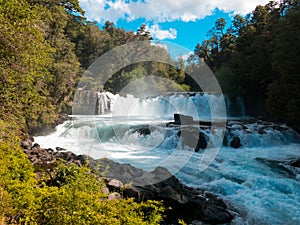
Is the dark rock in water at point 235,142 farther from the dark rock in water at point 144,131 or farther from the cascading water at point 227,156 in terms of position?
the dark rock in water at point 144,131

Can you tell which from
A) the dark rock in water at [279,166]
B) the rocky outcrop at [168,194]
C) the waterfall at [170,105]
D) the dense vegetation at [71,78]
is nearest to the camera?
the dense vegetation at [71,78]

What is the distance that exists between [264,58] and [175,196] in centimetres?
1799

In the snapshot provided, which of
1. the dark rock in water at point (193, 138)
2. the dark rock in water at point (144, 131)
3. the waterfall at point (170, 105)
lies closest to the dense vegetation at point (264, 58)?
the waterfall at point (170, 105)

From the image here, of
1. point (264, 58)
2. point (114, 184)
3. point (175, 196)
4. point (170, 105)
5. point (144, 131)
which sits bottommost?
point (175, 196)

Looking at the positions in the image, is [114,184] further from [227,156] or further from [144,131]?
[144,131]

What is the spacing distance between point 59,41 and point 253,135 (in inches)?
→ 505

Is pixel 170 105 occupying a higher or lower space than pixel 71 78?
lower

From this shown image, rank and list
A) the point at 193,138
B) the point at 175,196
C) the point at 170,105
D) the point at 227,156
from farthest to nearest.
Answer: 1. the point at 170,105
2. the point at 193,138
3. the point at 227,156
4. the point at 175,196

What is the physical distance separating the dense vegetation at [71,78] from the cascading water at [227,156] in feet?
5.12

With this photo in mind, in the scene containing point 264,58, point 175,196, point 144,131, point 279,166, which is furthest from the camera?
point 264,58

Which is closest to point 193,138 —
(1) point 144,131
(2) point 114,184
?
(1) point 144,131

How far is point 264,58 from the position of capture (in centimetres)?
2030

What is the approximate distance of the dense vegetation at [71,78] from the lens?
3066 mm

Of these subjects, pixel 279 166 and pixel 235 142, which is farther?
pixel 235 142
